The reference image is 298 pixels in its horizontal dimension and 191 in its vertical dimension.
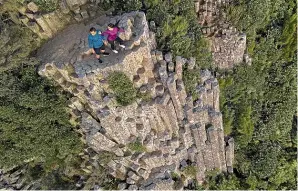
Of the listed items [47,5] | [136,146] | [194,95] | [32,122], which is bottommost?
[136,146]

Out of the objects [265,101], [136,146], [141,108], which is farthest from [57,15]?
[265,101]

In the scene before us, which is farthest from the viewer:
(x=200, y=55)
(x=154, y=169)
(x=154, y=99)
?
(x=154, y=169)

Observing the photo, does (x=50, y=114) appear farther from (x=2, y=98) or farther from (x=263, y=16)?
(x=263, y=16)

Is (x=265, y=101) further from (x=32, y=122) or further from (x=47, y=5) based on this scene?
(x=47, y=5)

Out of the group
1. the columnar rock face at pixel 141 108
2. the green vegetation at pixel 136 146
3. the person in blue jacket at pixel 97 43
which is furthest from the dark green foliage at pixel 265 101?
the person in blue jacket at pixel 97 43

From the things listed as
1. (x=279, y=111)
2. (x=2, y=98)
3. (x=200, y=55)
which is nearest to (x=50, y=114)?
(x=2, y=98)

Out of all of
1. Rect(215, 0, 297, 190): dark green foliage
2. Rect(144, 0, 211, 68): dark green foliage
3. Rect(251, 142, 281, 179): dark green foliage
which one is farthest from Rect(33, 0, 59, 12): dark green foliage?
Rect(251, 142, 281, 179): dark green foliage
